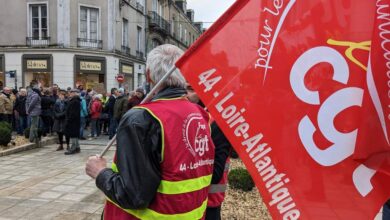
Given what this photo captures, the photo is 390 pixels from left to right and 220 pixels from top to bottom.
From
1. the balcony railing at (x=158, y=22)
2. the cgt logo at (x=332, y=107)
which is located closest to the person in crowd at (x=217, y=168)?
the cgt logo at (x=332, y=107)

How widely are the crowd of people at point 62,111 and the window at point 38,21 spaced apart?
11.3 meters

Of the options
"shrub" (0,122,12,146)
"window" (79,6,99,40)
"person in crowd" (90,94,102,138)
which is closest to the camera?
"shrub" (0,122,12,146)

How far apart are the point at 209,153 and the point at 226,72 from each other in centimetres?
58

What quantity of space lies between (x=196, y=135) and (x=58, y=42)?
81.2ft

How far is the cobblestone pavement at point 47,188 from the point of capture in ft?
19.5

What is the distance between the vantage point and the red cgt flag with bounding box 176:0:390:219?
1.93 metres

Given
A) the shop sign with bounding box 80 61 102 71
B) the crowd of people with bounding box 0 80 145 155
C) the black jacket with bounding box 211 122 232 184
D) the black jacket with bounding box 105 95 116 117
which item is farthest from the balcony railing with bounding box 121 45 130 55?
the black jacket with bounding box 211 122 232 184

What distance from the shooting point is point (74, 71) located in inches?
1012

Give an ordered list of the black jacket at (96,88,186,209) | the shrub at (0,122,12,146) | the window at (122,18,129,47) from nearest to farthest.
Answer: the black jacket at (96,88,186,209)
the shrub at (0,122,12,146)
the window at (122,18,129,47)

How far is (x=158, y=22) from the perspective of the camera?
37469 mm

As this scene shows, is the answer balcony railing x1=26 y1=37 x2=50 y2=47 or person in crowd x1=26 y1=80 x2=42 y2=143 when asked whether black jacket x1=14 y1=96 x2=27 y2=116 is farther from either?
balcony railing x1=26 y1=37 x2=50 y2=47

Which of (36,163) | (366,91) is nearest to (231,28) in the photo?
(366,91)

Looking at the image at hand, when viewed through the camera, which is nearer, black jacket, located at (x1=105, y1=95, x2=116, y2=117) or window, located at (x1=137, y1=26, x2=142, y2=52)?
black jacket, located at (x1=105, y1=95, x2=116, y2=117)

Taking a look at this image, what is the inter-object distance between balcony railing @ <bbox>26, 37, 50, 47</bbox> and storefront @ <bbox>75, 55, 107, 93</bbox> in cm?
198
